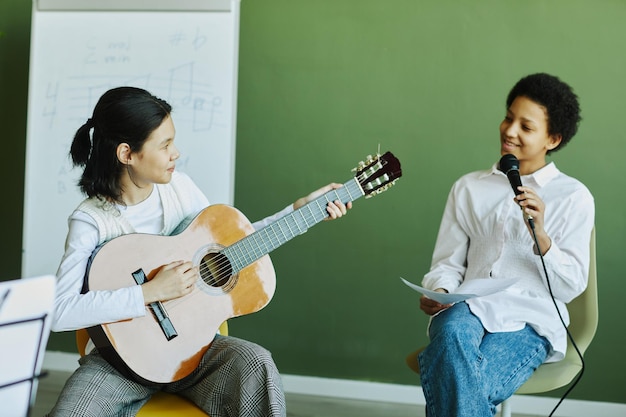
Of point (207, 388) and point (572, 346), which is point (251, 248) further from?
point (572, 346)

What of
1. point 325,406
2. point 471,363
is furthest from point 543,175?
point 325,406

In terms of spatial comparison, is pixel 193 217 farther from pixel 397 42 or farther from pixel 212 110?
pixel 397 42

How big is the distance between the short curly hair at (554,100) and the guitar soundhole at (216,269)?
99 centimetres

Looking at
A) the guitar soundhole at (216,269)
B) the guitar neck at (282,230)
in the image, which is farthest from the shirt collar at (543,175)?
the guitar soundhole at (216,269)

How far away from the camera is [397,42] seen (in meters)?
2.84

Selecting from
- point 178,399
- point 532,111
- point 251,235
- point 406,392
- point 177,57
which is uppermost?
point 177,57

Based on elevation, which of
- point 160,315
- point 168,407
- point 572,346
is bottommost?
point 168,407

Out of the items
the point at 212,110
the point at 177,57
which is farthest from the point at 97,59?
the point at 212,110

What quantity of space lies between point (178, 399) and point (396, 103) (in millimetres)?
1586

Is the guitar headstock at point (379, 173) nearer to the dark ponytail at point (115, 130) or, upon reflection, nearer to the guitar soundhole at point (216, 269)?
the guitar soundhole at point (216, 269)

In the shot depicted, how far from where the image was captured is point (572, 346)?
2.03 meters

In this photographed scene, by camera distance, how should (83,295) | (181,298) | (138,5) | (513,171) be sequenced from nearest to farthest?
1. (83,295)
2. (181,298)
3. (513,171)
4. (138,5)

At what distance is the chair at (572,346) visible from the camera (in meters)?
1.88

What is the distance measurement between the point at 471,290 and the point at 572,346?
47 cm
